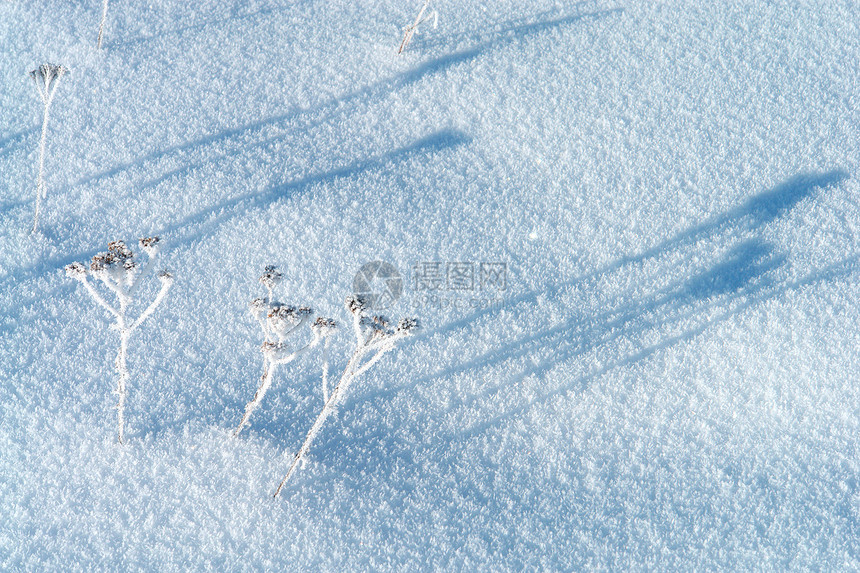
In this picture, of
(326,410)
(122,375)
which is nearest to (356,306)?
(326,410)

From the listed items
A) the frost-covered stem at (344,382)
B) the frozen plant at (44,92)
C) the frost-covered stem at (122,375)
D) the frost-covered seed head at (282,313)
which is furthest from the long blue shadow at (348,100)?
the frost-covered stem at (344,382)

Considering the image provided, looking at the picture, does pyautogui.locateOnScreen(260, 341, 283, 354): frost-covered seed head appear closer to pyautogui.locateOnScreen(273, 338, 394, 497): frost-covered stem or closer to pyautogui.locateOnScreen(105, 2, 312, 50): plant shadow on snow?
pyautogui.locateOnScreen(273, 338, 394, 497): frost-covered stem

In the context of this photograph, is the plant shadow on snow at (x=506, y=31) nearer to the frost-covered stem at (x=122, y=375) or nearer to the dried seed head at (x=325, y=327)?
the dried seed head at (x=325, y=327)

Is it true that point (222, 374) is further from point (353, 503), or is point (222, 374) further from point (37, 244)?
point (37, 244)

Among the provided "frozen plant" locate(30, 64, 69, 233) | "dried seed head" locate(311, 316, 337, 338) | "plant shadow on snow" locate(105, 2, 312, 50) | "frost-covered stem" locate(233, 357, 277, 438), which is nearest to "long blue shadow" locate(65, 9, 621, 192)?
"frozen plant" locate(30, 64, 69, 233)

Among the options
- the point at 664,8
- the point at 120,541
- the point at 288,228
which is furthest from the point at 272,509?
the point at 664,8

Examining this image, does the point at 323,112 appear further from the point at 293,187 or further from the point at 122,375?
the point at 122,375
